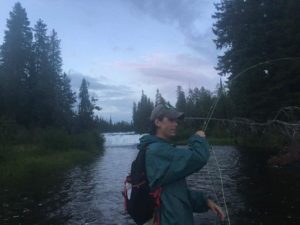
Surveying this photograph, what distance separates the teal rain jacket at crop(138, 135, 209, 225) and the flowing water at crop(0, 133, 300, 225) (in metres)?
5.41

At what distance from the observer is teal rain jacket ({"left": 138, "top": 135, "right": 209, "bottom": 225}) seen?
12.2 feet

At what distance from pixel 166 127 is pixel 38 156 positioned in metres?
31.2

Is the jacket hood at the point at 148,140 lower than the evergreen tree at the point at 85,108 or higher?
lower

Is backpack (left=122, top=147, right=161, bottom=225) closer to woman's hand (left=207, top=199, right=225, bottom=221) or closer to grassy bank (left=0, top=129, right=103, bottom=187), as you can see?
woman's hand (left=207, top=199, right=225, bottom=221)

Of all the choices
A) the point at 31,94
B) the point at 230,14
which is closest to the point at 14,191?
the point at 230,14

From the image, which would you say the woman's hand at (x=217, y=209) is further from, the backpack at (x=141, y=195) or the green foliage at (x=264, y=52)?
the green foliage at (x=264, y=52)

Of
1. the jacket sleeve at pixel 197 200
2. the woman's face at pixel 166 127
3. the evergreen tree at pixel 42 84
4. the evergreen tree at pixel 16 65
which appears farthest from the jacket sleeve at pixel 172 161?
the evergreen tree at pixel 42 84

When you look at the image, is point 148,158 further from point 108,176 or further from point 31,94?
point 31,94

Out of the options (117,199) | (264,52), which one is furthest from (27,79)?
(117,199)

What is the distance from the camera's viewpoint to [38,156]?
33875 mm

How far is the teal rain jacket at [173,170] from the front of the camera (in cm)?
371

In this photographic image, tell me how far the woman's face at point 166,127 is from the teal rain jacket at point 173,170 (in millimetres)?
97

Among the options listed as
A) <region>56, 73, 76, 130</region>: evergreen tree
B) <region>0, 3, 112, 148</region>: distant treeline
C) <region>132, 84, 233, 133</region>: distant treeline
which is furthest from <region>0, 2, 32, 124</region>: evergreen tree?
<region>132, 84, 233, 133</region>: distant treeline

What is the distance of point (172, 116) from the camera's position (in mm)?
3975
